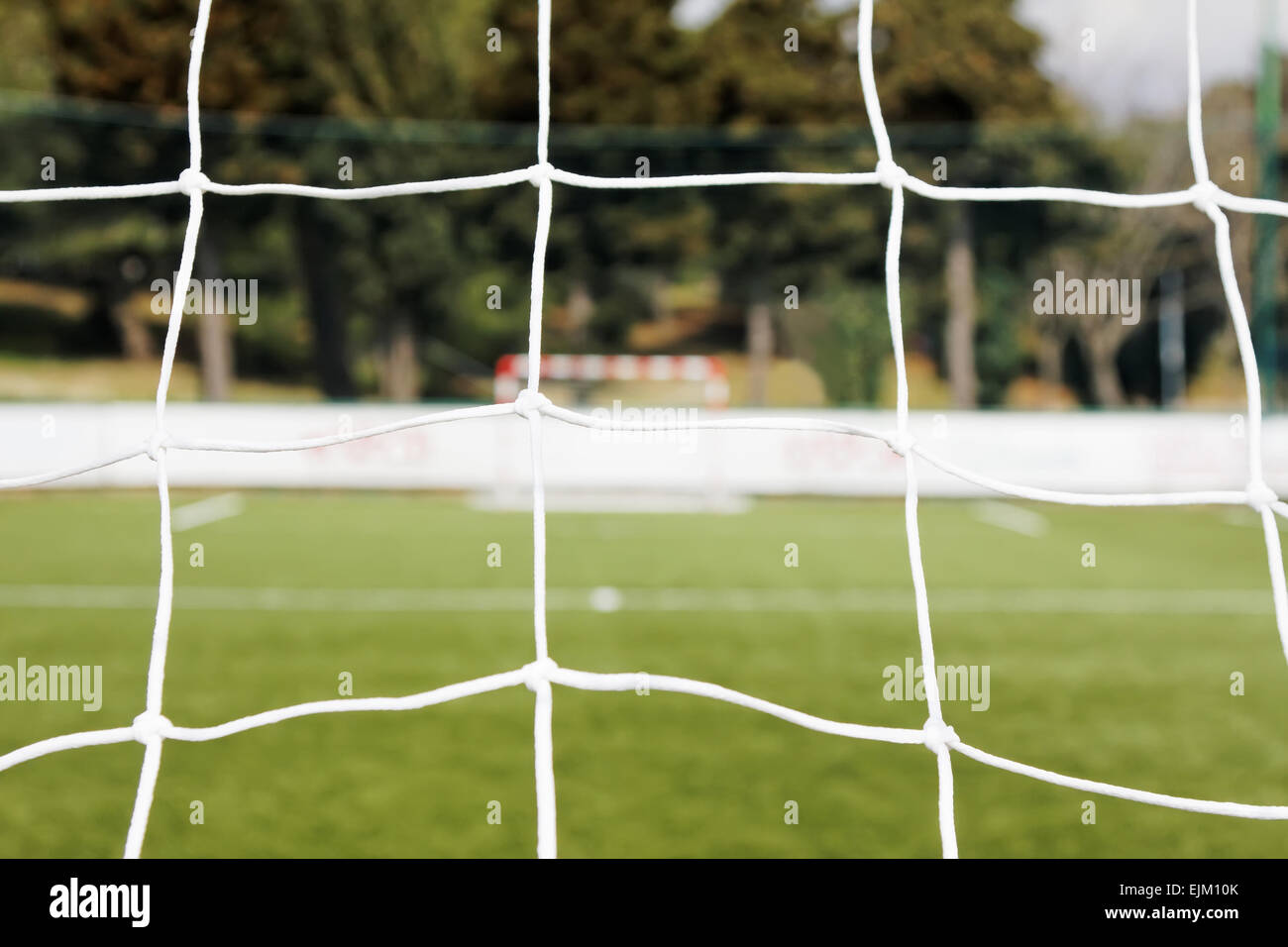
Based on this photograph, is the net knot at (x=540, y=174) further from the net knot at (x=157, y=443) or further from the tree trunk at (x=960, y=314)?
the tree trunk at (x=960, y=314)

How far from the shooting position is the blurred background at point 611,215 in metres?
13.8

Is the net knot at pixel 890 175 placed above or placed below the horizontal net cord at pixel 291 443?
above

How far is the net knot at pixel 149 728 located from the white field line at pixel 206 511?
6.79 metres

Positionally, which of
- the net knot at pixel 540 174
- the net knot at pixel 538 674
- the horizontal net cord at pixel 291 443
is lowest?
the net knot at pixel 538 674

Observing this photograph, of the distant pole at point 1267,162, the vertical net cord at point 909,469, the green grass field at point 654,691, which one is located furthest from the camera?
the distant pole at point 1267,162

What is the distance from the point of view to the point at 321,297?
14.7 metres

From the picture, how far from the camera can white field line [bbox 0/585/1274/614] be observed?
5793mm

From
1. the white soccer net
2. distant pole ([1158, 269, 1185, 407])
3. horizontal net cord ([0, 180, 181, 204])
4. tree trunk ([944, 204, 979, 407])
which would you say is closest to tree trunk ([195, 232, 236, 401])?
tree trunk ([944, 204, 979, 407])

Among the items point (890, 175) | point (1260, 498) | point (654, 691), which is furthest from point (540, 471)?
point (654, 691)

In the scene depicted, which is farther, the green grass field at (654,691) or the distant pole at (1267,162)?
the distant pole at (1267,162)

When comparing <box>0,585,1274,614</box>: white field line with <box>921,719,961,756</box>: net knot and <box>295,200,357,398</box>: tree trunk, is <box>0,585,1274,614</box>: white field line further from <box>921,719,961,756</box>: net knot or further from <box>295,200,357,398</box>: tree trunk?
<box>295,200,357,398</box>: tree trunk

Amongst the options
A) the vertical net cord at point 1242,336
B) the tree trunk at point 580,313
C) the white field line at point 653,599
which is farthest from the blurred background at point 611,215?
the vertical net cord at point 1242,336

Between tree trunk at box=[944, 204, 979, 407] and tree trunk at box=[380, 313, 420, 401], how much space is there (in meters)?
6.51

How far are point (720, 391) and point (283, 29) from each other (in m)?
9.82
